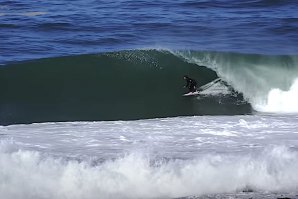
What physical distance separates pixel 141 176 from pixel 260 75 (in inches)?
329

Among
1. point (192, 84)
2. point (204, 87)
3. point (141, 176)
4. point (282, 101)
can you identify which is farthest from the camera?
point (204, 87)

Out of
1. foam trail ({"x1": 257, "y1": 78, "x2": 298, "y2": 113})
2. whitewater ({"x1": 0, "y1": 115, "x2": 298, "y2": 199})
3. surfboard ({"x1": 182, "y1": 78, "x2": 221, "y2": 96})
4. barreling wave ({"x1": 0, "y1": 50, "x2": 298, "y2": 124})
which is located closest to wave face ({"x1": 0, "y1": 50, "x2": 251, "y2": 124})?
barreling wave ({"x1": 0, "y1": 50, "x2": 298, "y2": 124})

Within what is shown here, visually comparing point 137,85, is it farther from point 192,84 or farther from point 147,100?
point 192,84

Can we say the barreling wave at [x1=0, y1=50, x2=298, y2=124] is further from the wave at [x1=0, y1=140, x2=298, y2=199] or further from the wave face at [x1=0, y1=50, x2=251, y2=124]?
the wave at [x1=0, y1=140, x2=298, y2=199]

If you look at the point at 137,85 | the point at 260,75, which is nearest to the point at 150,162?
the point at 137,85

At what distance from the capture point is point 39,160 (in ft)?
27.9

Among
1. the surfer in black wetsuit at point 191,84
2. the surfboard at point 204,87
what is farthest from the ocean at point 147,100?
the surfer in black wetsuit at point 191,84

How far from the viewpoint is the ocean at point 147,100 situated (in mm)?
7941

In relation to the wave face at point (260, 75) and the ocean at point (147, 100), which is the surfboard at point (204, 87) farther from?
the wave face at point (260, 75)

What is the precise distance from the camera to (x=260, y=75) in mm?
15688

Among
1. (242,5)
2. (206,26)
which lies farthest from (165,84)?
(242,5)

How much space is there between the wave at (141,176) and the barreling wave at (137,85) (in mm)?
4534

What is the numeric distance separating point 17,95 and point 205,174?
777cm

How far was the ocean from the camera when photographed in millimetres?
7941
